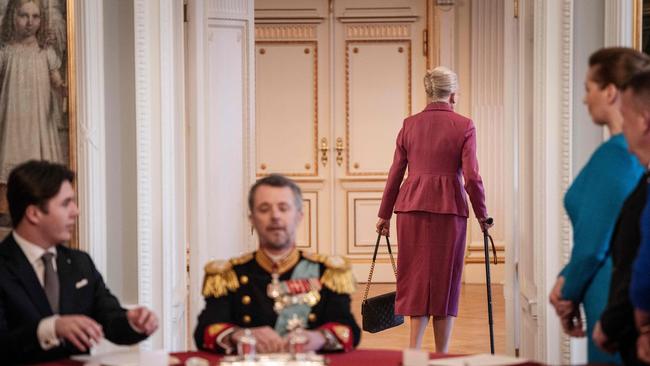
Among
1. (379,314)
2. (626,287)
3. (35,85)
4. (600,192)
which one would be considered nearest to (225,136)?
(379,314)

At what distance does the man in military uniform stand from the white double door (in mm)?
7787

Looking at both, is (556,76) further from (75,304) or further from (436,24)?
(436,24)

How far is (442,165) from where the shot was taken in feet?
21.5

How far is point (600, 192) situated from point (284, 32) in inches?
314

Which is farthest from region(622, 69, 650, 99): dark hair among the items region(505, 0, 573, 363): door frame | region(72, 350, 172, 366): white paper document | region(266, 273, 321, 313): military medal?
region(505, 0, 573, 363): door frame

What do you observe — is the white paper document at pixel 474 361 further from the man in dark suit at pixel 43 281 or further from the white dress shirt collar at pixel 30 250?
the white dress shirt collar at pixel 30 250

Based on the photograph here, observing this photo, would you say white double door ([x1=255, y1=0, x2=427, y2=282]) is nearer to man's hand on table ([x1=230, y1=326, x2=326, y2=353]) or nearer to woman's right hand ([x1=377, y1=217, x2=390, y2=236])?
woman's right hand ([x1=377, y1=217, x2=390, y2=236])

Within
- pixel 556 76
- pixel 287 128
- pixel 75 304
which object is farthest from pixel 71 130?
pixel 287 128

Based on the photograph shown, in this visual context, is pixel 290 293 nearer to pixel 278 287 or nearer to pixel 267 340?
pixel 278 287

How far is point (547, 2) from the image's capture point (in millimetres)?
6066

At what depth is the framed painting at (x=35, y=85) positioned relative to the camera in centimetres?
541

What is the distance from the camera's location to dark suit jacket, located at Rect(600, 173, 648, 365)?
3424mm

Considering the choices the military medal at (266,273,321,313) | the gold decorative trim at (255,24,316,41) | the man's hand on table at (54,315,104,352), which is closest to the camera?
the man's hand on table at (54,315,104,352)

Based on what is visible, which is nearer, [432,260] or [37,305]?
[37,305]
